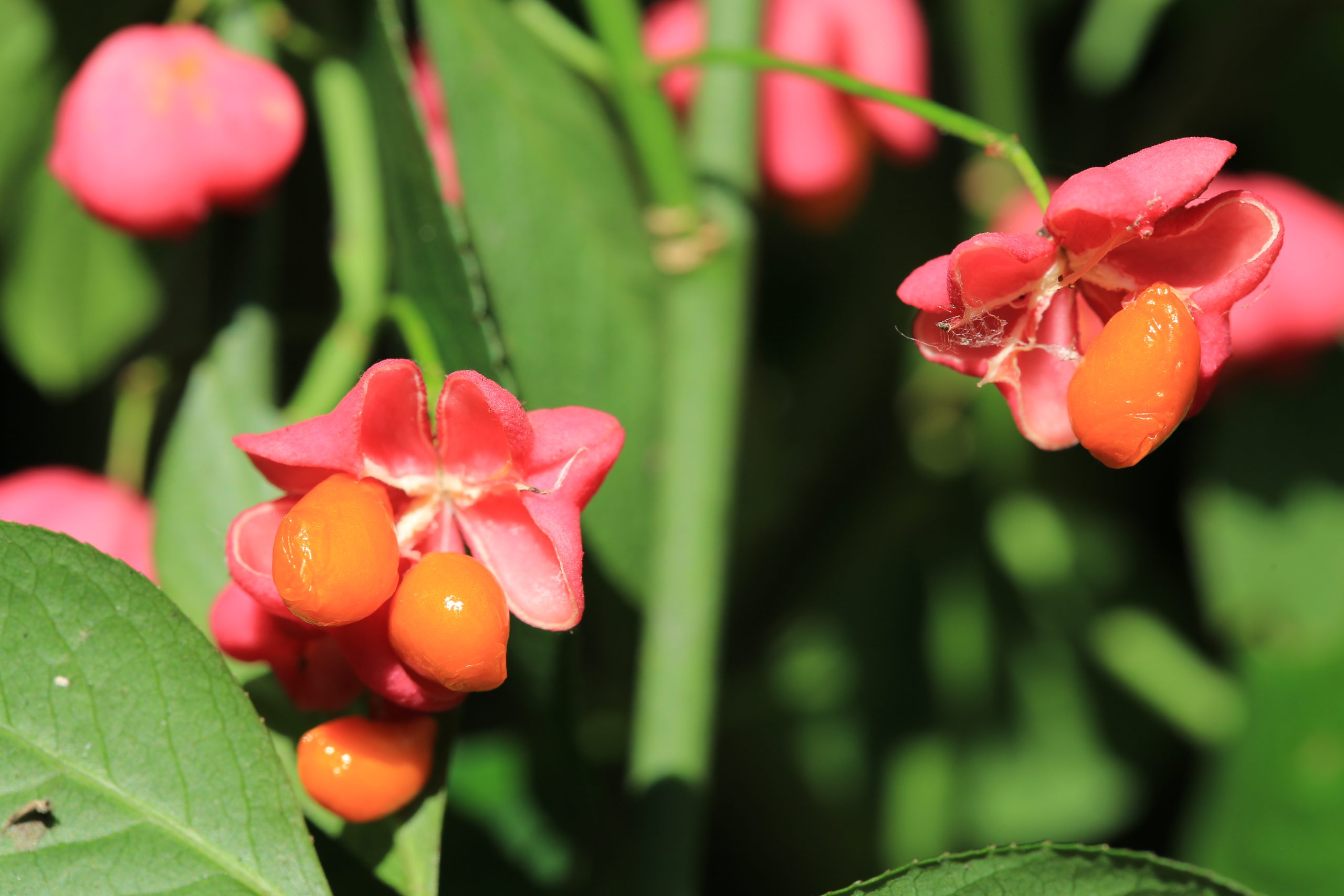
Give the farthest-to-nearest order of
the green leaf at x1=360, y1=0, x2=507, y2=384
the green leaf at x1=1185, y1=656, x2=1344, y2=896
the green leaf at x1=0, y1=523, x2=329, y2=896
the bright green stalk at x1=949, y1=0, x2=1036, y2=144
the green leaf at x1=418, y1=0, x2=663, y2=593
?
the bright green stalk at x1=949, y1=0, x2=1036, y2=144
the green leaf at x1=1185, y1=656, x2=1344, y2=896
the green leaf at x1=418, y1=0, x2=663, y2=593
the green leaf at x1=360, y1=0, x2=507, y2=384
the green leaf at x1=0, y1=523, x2=329, y2=896

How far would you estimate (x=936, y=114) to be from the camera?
420 millimetres

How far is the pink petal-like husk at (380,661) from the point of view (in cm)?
37

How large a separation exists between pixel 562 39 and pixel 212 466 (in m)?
0.25

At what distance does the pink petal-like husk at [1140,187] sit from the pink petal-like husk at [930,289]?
0.03 metres

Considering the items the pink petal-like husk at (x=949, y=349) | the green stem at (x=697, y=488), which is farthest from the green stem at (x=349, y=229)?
the pink petal-like husk at (x=949, y=349)

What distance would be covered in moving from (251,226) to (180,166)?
0.06 meters

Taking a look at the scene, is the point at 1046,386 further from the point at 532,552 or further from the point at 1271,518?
the point at 1271,518

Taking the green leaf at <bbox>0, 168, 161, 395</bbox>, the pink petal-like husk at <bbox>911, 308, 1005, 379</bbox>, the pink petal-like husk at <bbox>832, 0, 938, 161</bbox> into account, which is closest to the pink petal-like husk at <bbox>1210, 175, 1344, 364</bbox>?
the pink petal-like husk at <bbox>832, 0, 938, 161</bbox>

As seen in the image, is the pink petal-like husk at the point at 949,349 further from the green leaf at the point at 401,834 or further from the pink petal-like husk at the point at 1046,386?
the green leaf at the point at 401,834

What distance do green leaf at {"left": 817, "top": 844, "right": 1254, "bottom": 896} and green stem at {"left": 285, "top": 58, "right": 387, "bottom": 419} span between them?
0.32m

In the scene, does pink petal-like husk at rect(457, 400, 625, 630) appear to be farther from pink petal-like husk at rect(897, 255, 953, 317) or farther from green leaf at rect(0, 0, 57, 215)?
green leaf at rect(0, 0, 57, 215)

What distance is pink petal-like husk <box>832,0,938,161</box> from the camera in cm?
72

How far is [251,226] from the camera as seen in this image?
65 centimetres

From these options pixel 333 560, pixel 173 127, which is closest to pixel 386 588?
pixel 333 560
